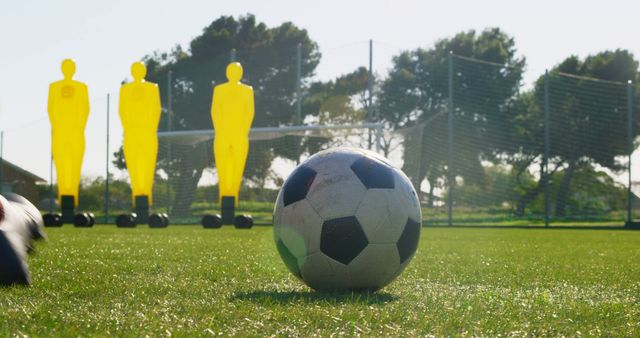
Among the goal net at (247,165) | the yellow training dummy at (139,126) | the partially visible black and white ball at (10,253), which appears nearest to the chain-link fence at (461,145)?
the goal net at (247,165)

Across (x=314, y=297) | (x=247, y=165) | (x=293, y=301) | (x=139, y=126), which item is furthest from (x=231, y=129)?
(x=293, y=301)

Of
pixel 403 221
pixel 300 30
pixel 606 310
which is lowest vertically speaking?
pixel 606 310

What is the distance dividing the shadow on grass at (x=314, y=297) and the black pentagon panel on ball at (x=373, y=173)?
57cm

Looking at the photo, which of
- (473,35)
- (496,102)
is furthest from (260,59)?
(473,35)

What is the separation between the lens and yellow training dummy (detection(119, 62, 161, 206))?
1472 cm

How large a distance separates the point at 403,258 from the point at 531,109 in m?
18.8

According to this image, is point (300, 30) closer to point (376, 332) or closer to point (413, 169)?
point (413, 169)

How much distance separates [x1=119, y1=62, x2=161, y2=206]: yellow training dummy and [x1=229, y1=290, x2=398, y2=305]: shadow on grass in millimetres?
11574

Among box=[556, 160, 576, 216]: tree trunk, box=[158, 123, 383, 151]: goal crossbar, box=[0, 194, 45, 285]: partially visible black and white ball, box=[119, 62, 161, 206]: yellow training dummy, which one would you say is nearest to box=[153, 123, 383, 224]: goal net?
box=[158, 123, 383, 151]: goal crossbar

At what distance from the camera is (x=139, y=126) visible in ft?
48.4

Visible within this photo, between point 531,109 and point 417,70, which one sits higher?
point 417,70

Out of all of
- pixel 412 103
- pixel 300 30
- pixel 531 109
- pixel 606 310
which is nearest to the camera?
pixel 606 310

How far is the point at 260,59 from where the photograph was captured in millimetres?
22750

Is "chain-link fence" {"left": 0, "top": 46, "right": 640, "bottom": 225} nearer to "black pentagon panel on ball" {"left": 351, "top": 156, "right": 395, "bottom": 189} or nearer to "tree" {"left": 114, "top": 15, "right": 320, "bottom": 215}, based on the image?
"tree" {"left": 114, "top": 15, "right": 320, "bottom": 215}
